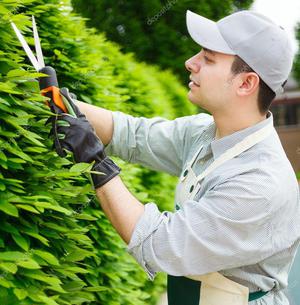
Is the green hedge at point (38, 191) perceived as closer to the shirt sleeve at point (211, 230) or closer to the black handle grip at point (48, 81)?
the black handle grip at point (48, 81)

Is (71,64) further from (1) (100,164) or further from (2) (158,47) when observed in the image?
(2) (158,47)

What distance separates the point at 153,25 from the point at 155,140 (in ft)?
35.5

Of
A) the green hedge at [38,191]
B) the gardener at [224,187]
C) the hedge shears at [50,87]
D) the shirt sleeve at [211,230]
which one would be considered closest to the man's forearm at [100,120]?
the gardener at [224,187]

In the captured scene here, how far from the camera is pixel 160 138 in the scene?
2818mm

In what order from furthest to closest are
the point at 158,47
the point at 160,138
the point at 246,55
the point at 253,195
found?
1. the point at 158,47
2. the point at 160,138
3. the point at 246,55
4. the point at 253,195

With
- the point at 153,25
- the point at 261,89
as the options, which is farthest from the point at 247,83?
the point at 153,25

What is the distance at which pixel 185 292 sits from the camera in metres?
2.40

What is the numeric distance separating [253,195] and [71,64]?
1306mm

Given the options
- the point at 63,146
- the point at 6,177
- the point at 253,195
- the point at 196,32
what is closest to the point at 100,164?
the point at 63,146

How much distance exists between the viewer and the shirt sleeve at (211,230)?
81.2 inches

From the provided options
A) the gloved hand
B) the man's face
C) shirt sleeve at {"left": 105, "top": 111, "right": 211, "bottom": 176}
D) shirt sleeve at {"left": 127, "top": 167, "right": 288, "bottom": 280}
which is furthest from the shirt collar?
the gloved hand

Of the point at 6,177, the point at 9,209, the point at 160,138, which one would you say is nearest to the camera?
the point at 9,209

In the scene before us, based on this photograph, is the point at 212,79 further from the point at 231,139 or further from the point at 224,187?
the point at 224,187

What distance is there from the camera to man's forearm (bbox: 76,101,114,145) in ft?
8.64
